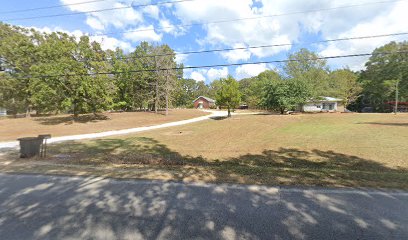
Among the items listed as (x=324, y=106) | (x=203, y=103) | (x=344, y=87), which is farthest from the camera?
(x=203, y=103)

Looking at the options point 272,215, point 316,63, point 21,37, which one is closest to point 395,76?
point 316,63

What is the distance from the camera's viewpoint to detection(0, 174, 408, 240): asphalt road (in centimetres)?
333

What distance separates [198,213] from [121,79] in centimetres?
3970

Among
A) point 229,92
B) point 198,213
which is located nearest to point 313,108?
point 229,92

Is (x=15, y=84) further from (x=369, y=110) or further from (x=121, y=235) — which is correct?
(x=369, y=110)

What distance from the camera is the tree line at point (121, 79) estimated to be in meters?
25.5

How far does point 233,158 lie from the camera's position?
985 centimetres

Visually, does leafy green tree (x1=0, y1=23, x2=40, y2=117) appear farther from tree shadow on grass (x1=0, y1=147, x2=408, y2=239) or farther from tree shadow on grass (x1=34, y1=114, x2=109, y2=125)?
tree shadow on grass (x1=0, y1=147, x2=408, y2=239)

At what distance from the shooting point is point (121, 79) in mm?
39812

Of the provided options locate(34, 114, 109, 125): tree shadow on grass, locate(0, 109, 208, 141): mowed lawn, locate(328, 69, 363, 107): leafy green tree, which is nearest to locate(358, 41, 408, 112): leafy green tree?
locate(328, 69, 363, 107): leafy green tree

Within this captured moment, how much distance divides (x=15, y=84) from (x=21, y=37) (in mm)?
7167

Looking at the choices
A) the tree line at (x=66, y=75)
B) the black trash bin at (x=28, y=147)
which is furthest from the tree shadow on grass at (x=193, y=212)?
the tree line at (x=66, y=75)

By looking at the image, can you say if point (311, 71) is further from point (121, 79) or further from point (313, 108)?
point (121, 79)

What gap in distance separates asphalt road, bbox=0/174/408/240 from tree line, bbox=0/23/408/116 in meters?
9.74
